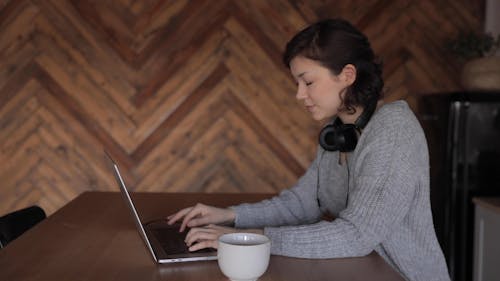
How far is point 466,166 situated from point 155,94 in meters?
1.70

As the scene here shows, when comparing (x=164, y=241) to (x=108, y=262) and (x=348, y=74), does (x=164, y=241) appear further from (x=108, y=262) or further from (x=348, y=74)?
(x=348, y=74)

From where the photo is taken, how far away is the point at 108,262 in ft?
3.55

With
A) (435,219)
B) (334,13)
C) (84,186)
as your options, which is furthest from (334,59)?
(84,186)

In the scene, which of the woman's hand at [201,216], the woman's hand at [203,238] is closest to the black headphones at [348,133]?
the woman's hand at [201,216]

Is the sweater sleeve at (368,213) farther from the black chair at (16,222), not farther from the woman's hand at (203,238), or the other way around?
the black chair at (16,222)

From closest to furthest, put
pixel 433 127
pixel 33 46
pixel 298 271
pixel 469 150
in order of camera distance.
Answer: pixel 298 271 → pixel 469 150 → pixel 433 127 → pixel 33 46

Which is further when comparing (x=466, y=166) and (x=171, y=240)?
(x=466, y=166)

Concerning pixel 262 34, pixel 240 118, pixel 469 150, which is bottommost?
pixel 469 150

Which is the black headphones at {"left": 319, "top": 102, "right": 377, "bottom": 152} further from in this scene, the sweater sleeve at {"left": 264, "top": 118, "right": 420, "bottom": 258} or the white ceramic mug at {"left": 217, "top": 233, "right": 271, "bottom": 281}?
the white ceramic mug at {"left": 217, "top": 233, "right": 271, "bottom": 281}

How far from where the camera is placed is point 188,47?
10.0 ft

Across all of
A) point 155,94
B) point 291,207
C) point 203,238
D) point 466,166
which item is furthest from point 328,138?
point 155,94

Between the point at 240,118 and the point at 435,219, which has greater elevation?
the point at 240,118

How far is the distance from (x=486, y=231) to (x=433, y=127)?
0.62 meters

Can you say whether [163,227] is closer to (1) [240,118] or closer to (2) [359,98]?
(2) [359,98]
